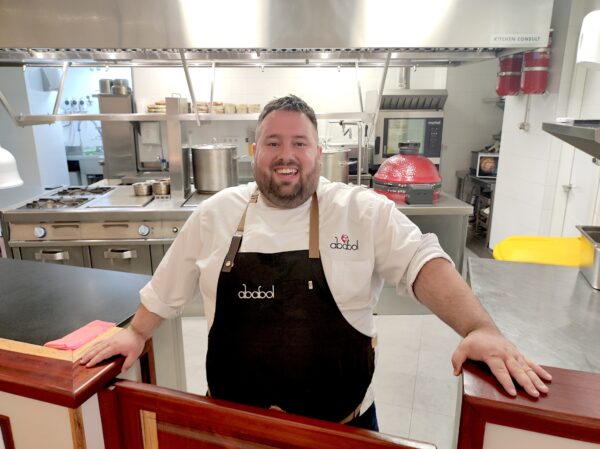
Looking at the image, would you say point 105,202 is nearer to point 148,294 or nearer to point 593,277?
point 148,294

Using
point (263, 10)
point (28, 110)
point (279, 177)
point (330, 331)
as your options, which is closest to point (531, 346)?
point (330, 331)

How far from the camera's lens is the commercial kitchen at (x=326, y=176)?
2.78ft

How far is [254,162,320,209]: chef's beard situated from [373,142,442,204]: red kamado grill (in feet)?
6.03

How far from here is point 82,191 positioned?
3.63 m

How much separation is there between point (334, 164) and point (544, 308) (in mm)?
1899

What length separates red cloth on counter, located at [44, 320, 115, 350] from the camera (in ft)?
3.14

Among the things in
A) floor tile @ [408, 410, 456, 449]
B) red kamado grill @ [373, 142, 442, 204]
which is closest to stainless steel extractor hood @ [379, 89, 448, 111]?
red kamado grill @ [373, 142, 442, 204]

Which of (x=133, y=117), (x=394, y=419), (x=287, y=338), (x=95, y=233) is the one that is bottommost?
(x=394, y=419)

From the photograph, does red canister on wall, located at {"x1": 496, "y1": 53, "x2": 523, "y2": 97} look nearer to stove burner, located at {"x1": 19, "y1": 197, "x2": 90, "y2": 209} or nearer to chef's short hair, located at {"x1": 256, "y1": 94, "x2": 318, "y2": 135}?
chef's short hair, located at {"x1": 256, "y1": 94, "x2": 318, "y2": 135}

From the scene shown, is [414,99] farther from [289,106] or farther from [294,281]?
[294,281]

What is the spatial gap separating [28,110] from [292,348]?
5.47m

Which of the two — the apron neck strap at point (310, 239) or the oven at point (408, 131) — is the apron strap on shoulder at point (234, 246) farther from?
the oven at point (408, 131)

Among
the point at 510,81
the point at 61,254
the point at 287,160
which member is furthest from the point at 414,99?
the point at 287,160

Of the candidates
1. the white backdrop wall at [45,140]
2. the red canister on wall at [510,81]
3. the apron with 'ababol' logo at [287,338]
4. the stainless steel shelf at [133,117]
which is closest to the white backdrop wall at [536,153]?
the red canister on wall at [510,81]
